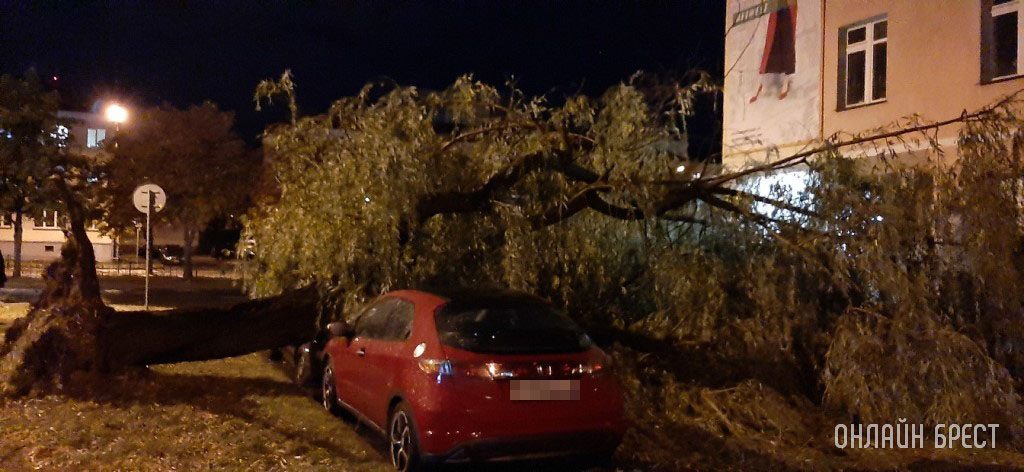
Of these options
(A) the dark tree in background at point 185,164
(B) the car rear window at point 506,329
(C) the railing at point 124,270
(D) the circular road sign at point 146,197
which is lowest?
(C) the railing at point 124,270

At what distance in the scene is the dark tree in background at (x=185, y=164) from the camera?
28344 mm

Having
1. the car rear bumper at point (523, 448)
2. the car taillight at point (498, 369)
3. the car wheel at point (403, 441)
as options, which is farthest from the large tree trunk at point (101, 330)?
the car rear bumper at point (523, 448)

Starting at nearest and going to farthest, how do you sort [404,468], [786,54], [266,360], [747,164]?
[404,468], [747,164], [266,360], [786,54]

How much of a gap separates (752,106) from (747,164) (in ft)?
24.1

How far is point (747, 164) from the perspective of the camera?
9219mm

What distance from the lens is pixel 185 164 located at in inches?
1115

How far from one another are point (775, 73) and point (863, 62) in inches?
69.6

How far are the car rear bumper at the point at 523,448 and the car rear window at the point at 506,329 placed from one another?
1.89 feet

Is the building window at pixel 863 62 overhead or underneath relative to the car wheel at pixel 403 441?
overhead

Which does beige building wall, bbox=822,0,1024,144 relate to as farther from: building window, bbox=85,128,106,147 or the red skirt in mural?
building window, bbox=85,128,106,147

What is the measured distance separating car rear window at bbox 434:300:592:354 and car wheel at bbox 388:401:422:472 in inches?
24.8

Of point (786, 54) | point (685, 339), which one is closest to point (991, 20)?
point (786, 54)

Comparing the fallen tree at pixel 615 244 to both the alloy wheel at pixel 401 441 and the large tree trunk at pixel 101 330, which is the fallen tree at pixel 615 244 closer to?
the large tree trunk at pixel 101 330

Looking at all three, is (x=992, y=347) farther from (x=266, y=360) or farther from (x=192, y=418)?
(x=266, y=360)
